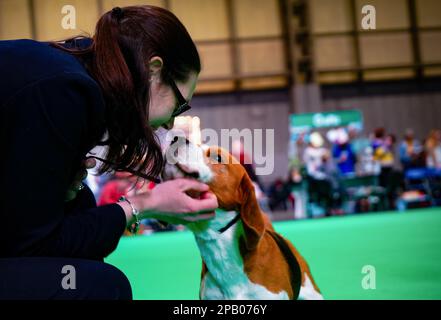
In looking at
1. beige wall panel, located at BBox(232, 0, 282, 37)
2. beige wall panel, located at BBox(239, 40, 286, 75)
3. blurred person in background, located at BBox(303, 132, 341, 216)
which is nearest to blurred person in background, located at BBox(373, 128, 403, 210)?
blurred person in background, located at BBox(303, 132, 341, 216)

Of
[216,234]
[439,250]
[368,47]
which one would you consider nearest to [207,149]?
[216,234]

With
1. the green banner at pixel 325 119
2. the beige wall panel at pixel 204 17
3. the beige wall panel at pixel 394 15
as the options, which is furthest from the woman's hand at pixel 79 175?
the beige wall panel at pixel 394 15

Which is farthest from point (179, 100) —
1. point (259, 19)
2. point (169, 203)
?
point (259, 19)

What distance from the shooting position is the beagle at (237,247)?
2428 millimetres

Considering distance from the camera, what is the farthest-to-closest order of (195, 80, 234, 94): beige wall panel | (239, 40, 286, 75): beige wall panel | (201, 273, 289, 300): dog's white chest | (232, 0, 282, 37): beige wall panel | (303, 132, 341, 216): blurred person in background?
(239, 40, 286, 75): beige wall panel, (195, 80, 234, 94): beige wall panel, (232, 0, 282, 37): beige wall panel, (303, 132, 341, 216): blurred person in background, (201, 273, 289, 300): dog's white chest

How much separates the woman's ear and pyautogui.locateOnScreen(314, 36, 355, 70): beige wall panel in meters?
16.0

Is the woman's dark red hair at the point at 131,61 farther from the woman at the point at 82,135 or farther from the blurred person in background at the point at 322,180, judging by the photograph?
the blurred person in background at the point at 322,180

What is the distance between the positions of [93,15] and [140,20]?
10743 mm

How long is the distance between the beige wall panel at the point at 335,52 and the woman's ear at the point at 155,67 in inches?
630

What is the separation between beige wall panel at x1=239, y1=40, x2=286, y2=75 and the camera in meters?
17.0

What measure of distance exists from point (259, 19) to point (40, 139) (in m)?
16.1

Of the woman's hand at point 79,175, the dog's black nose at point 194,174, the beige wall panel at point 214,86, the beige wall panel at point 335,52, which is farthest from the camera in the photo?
the beige wall panel at point 335,52

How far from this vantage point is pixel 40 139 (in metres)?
1.29

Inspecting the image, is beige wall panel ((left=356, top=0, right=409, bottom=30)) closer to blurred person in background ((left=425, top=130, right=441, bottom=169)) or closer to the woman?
blurred person in background ((left=425, top=130, right=441, bottom=169))
